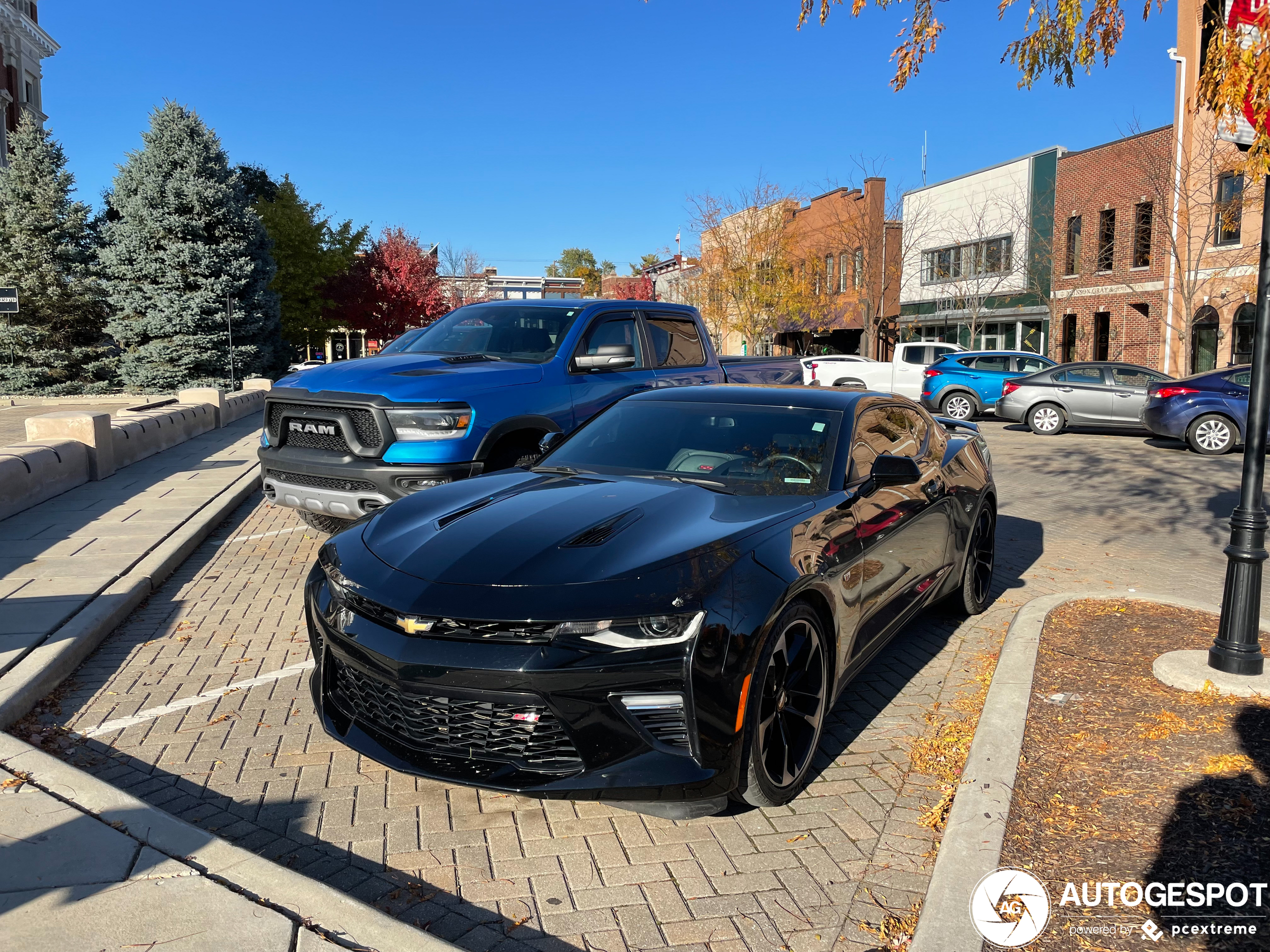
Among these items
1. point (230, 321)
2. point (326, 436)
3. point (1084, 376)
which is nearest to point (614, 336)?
point (326, 436)

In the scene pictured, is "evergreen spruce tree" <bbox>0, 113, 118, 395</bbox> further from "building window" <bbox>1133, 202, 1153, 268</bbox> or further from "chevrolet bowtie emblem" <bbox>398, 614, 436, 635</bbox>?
"building window" <bbox>1133, 202, 1153, 268</bbox>

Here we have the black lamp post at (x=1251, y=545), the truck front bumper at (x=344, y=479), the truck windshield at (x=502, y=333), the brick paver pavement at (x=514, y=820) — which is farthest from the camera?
the truck windshield at (x=502, y=333)

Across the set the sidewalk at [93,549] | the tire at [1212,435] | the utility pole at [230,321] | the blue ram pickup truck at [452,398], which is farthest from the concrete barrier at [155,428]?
the tire at [1212,435]

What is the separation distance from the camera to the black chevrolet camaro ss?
122 inches

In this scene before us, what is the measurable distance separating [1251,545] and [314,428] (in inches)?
227

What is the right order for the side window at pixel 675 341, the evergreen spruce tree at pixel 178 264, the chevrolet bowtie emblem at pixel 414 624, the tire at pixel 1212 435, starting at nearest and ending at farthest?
the chevrolet bowtie emblem at pixel 414 624
the side window at pixel 675 341
the tire at pixel 1212 435
the evergreen spruce tree at pixel 178 264

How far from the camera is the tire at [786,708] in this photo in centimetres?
331

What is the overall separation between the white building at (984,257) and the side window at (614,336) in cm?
3010

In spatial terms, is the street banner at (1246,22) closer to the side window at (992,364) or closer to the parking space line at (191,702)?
the parking space line at (191,702)

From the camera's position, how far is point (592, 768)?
3.10 metres

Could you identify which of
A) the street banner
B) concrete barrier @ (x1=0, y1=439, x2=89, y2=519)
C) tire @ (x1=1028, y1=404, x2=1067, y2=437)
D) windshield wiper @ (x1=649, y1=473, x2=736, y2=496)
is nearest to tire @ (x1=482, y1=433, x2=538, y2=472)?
windshield wiper @ (x1=649, y1=473, x2=736, y2=496)

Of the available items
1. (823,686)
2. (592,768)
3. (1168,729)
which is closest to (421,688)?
(592,768)

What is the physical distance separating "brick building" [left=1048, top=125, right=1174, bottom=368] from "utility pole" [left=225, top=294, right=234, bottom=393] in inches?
1064

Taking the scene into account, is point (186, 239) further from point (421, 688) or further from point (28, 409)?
point (421, 688)
